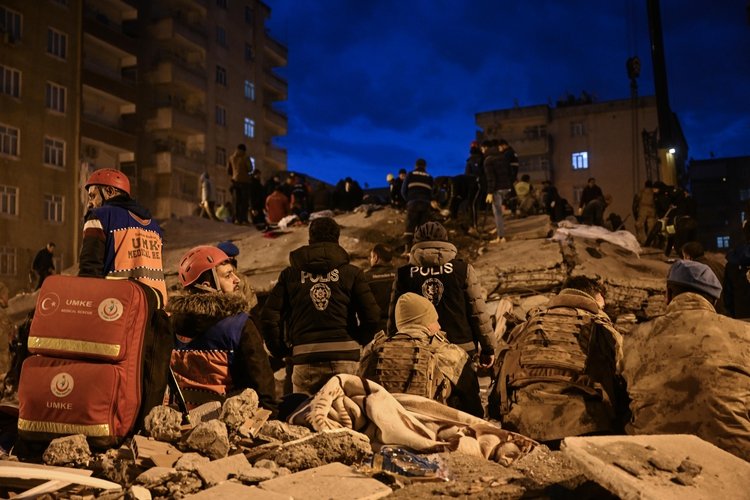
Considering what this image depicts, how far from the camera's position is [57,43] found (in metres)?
30.6

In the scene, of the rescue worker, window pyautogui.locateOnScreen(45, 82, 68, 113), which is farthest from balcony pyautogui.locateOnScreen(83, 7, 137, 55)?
the rescue worker

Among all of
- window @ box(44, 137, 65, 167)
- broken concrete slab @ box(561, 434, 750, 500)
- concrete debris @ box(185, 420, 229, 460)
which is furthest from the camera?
window @ box(44, 137, 65, 167)

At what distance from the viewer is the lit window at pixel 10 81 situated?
27719 millimetres

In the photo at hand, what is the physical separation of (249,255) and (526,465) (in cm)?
1348

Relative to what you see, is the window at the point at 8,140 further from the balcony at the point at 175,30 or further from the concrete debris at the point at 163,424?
the concrete debris at the point at 163,424

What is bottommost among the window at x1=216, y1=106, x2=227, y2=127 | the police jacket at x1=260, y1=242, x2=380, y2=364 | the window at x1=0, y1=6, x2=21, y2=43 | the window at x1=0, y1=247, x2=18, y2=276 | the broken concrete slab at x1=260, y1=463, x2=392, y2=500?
the broken concrete slab at x1=260, y1=463, x2=392, y2=500

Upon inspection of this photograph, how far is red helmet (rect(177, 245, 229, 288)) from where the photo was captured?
13.6ft

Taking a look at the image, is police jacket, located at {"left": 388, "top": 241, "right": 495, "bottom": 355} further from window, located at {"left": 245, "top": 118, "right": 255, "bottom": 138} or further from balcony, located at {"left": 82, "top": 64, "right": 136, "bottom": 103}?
window, located at {"left": 245, "top": 118, "right": 255, "bottom": 138}

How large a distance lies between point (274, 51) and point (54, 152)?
25.2 m

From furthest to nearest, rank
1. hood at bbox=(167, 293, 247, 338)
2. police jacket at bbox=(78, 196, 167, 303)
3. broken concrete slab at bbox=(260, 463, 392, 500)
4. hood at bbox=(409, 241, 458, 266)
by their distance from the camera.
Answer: hood at bbox=(409, 241, 458, 266), police jacket at bbox=(78, 196, 167, 303), hood at bbox=(167, 293, 247, 338), broken concrete slab at bbox=(260, 463, 392, 500)

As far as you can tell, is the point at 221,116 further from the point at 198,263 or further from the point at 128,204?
the point at 198,263

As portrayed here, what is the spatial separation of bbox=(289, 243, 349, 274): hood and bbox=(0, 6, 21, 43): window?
27840 mm

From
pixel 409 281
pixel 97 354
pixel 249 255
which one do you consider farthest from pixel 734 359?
pixel 249 255

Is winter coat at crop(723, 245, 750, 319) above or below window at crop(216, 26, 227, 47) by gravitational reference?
below
